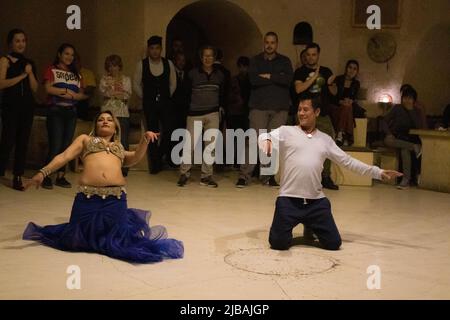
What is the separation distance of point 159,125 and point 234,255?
14.6ft

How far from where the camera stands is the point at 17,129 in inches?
281

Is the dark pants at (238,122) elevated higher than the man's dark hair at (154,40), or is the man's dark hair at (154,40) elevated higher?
the man's dark hair at (154,40)

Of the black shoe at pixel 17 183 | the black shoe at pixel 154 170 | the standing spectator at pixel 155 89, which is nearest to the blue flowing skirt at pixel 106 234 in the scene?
the black shoe at pixel 17 183

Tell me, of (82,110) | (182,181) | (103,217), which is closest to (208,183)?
(182,181)

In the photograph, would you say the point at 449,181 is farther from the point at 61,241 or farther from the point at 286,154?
the point at 61,241

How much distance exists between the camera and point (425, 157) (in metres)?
8.33

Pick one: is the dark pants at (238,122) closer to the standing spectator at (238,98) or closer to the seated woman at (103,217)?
the standing spectator at (238,98)

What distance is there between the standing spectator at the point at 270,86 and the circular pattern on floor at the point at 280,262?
3.06 metres

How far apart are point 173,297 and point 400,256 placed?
193 centimetres

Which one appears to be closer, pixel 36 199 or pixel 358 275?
pixel 358 275

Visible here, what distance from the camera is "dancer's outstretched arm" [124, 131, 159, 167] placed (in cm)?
479

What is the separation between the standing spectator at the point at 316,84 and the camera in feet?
25.3

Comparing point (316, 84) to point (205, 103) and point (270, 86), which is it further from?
point (205, 103)

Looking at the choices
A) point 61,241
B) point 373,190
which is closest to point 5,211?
point 61,241
